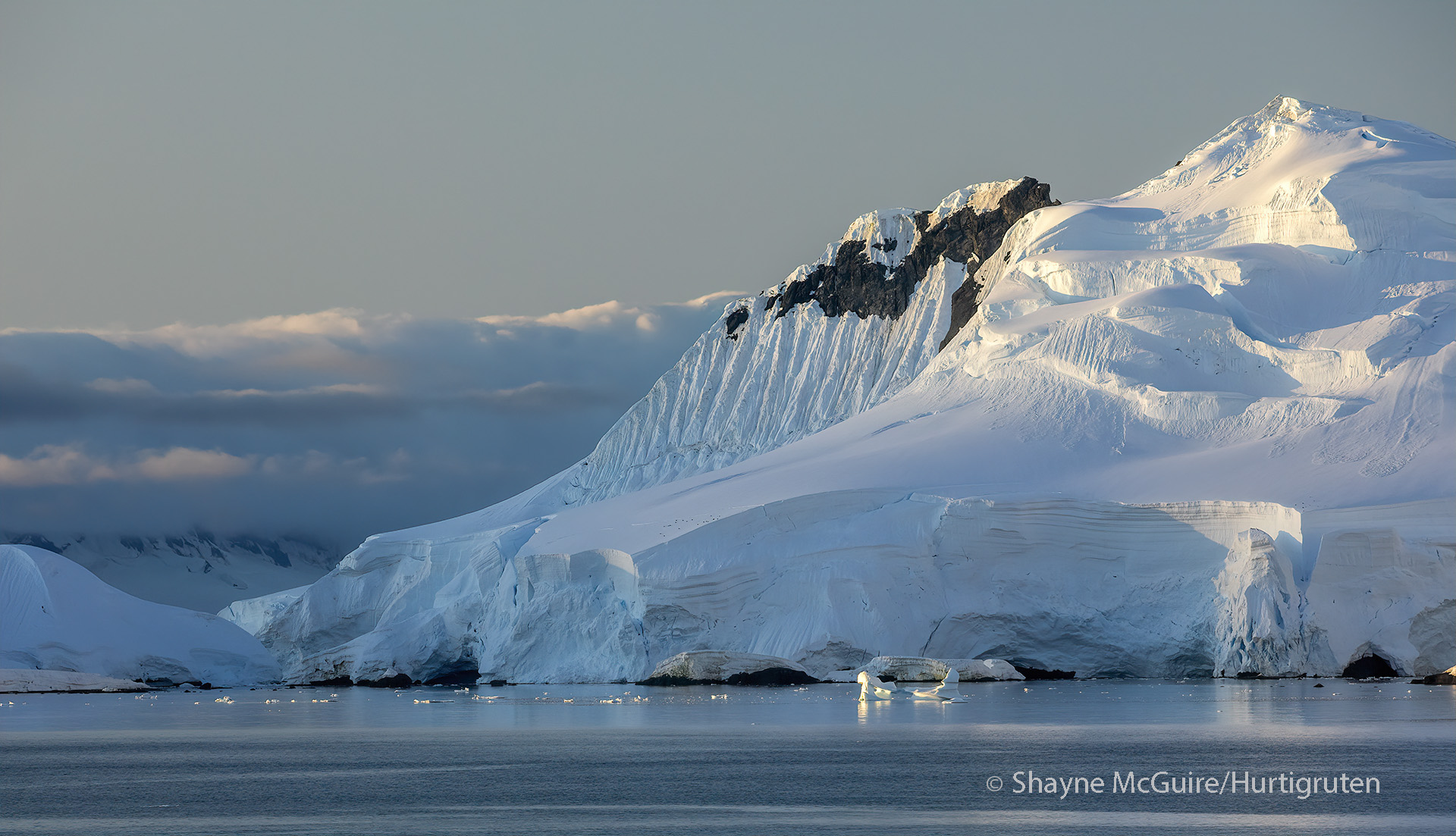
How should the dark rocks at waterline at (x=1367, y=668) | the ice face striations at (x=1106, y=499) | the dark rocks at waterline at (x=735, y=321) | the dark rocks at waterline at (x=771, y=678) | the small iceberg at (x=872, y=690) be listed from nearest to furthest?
1. the small iceberg at (x=872, y=690)
2. the dark rocks at waterline at (x=1367, y=668)
3. the ice face striations at (x=1106, y=499)
4. the dark rocks at waterline at (x=771, y=678)
5. the dark rocks at waterline at (x=735, y=321)

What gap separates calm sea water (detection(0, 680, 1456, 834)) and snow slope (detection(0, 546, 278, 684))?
2237cm

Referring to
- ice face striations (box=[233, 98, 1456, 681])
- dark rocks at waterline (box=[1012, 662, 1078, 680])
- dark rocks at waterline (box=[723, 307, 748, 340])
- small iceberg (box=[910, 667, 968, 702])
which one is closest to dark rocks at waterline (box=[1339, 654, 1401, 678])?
ice face striations (box=[233, 98, 1456, 681])

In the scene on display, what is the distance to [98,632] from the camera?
6544 cm

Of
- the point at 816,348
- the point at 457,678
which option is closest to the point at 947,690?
the point at 457,678

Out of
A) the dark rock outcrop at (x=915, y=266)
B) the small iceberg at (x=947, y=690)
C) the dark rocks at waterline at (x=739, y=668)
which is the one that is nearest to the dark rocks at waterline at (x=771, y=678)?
the dark rocks at waterline at (x=739, y=668)

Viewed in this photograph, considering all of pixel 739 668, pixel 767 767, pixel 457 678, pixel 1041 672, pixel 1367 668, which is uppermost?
pixel 1367 668

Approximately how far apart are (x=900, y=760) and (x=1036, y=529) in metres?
29.5

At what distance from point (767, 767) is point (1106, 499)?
3268 cm

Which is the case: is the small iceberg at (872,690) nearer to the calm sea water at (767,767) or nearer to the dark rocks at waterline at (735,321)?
the calm sea water at (767,767)

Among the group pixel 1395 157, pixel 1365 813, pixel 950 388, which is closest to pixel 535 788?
pixel 1365 813

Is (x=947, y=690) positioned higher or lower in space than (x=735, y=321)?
lower

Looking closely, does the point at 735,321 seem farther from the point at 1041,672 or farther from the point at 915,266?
the point at 1041,672

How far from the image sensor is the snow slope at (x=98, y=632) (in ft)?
210

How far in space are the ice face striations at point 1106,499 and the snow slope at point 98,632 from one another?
4176mm
